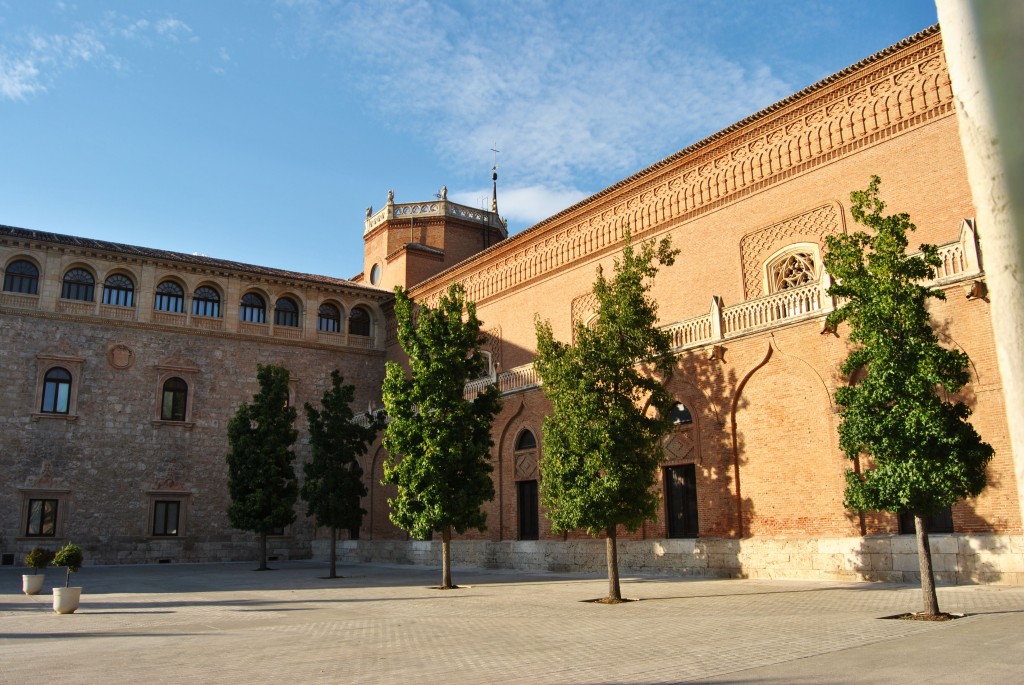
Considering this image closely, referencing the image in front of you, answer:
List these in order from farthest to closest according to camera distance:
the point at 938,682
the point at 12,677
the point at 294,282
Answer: the point at 294,282, the point at 12,677, the point at 938,682

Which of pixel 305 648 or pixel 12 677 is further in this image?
pixel 305 648

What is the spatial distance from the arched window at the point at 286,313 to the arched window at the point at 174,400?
4.53m

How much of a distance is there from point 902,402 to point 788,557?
656cm

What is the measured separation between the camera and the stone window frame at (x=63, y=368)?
2775 cm

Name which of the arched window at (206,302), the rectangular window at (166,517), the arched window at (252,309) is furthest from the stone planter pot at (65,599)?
the arched window at (252,309)

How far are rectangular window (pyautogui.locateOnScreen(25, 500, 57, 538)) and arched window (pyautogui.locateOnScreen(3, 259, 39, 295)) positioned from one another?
732 centimetres

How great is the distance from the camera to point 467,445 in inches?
739

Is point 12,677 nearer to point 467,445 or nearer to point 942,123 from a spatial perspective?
point 467,445

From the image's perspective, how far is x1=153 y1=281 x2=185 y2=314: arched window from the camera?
102 ft

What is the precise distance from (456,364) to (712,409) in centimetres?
590

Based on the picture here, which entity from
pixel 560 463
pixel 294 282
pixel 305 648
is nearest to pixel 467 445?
pixel 560 463

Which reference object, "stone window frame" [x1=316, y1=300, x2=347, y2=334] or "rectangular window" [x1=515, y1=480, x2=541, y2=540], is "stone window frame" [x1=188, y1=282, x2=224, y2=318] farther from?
"rectangular window" [x1=515, y1=480, x2=541, y2=540]

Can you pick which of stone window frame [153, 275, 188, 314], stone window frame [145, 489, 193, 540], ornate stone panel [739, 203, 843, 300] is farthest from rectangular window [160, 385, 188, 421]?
ornate stone panel [739, 203, 843, 300]

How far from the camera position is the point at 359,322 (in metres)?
35.9
